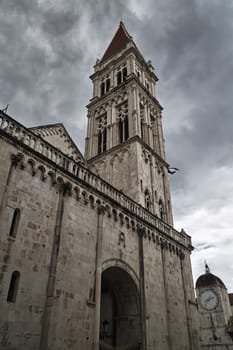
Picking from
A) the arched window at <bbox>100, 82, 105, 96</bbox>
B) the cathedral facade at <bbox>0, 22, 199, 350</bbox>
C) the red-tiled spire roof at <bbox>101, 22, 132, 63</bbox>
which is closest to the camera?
the cathedral facade at <bbox>0, 22, 199, 350</bbox>

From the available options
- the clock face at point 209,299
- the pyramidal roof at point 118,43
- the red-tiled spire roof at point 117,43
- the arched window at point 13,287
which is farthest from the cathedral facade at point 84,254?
the clock face at point 209,299

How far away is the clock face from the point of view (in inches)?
1556

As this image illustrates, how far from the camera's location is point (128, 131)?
2805 cm

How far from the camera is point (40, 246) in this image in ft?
35.8

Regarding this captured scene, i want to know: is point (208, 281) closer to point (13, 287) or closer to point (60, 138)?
point (60, 138)

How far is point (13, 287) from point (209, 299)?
37784 millimetres

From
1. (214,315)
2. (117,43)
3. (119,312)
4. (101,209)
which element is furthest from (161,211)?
(117,43)

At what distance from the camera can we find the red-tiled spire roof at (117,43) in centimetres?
3748

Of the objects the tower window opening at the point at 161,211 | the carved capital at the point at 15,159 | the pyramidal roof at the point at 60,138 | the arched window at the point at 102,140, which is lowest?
the carved capital at the point at 15,159

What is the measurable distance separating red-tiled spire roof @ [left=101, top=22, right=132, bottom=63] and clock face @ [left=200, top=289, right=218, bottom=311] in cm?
3629

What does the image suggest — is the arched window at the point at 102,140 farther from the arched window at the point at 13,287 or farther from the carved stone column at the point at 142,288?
the arched window at the point at 13,287

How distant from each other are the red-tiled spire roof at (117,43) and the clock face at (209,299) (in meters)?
36.3

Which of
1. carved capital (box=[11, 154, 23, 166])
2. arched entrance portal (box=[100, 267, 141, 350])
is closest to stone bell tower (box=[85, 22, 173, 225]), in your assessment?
arched entrance portal (box=[100, 267, 141, 350])

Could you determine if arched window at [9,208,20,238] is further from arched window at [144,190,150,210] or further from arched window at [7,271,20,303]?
arched window at [144,190,150,210]
